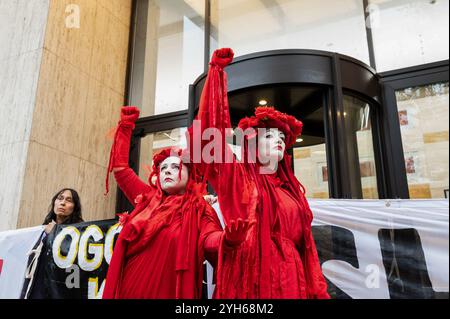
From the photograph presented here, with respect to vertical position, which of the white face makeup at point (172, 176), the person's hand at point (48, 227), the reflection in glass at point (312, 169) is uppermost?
the reflection in glass at point (312, 169)

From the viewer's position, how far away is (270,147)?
1696 millimetres

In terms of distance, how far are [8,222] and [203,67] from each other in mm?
2510

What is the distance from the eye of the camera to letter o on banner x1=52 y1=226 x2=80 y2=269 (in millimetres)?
2559

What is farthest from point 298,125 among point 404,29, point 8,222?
point 8,222

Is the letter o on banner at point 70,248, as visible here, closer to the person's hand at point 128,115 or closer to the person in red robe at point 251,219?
the person's hand at point 128,115

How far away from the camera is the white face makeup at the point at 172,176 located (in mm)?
1909

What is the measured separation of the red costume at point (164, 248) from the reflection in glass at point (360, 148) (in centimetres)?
184

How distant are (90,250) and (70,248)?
0.46 ft

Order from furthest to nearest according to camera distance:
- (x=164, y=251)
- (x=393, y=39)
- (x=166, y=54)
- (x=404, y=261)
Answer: (x=166, y=54) < (x=393, y=39) < (x=404, y=261) < (x=164, y=251)

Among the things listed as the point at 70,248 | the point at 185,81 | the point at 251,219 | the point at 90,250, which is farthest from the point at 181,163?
the point at 185,81

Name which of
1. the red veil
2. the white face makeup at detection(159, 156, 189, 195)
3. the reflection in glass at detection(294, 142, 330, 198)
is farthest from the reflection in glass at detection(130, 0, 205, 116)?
the red veil

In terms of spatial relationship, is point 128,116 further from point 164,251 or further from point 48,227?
point 48,227

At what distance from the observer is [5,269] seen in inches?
108

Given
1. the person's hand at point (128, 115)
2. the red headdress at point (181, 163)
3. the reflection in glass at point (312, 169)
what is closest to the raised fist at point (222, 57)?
the red headdress at point (181, 163)
